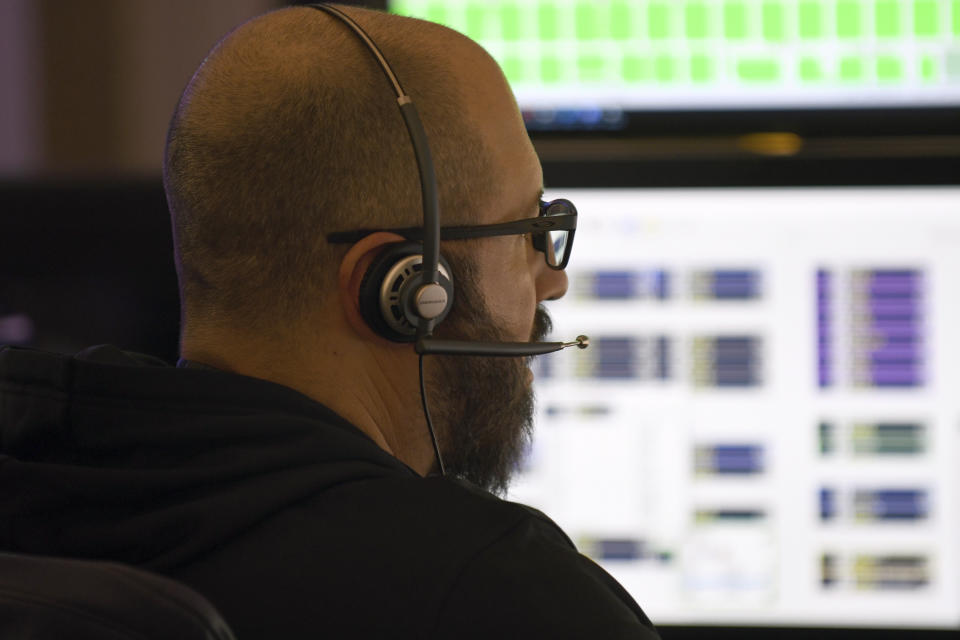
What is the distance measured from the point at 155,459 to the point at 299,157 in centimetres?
21

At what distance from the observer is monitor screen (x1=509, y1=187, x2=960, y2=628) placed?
3.06 ft

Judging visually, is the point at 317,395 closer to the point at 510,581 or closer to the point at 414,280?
the point at 414,280

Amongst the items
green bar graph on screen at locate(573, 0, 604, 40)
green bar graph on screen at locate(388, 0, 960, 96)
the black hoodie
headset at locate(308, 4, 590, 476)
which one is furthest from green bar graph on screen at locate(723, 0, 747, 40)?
the black hoodie

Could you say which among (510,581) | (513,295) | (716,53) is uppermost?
(716,53)

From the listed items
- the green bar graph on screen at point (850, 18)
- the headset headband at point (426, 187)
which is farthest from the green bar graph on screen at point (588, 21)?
the headset headband at point (426, 187)

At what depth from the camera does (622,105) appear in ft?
3.34

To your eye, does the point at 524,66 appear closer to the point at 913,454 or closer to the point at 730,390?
the point at 730,390

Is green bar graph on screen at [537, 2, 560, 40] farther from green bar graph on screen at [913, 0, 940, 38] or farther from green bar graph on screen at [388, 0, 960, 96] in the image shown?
green bar graph on screen at [913, 0, 940, 38]

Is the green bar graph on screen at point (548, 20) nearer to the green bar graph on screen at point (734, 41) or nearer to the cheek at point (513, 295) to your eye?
the green bar graph on screen at point (734, 41)

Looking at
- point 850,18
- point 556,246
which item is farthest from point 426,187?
point 850,18

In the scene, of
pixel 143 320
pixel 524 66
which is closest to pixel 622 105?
pixel 524 66

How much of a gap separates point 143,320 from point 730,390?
2.12 ft

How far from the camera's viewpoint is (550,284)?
0.77 m

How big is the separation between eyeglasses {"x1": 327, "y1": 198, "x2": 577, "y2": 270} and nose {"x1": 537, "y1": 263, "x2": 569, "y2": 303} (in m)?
0.02
